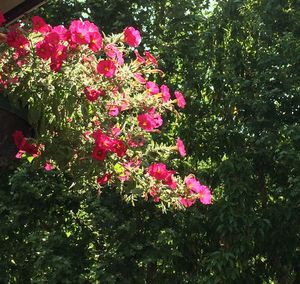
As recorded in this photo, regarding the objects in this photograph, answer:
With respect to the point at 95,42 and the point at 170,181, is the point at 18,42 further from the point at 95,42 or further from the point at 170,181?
the point at 170,181

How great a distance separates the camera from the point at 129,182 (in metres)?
1.85

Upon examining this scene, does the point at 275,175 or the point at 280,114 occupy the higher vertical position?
the point at 280,114

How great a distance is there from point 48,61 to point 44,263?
2.84m

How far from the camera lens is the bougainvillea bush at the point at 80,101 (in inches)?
62.6

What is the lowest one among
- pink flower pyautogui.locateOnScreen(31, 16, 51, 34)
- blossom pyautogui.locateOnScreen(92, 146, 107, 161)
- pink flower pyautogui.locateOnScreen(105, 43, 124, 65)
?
blossom pyautogui.locateOnScreen(92, 146, 107, 161)

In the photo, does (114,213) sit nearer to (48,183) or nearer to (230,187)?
(48,183)

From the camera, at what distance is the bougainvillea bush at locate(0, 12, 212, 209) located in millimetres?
1590

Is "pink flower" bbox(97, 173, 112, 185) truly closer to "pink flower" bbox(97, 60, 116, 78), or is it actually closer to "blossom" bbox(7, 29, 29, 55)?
"pink flower" bbox(97, 60, 116, 78)

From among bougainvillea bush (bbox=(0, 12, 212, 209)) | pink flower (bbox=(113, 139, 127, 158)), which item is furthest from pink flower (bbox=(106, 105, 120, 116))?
pink flower (bbox=(113, 139, 127, 158))

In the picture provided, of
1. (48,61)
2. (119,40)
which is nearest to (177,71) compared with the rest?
(119,40)

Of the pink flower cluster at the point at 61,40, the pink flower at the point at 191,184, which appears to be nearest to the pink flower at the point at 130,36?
the pink flower cluster at the point at 61,40

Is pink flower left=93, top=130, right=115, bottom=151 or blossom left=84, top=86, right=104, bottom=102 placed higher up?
blossom left=84, top=86, right=104, bottom=102

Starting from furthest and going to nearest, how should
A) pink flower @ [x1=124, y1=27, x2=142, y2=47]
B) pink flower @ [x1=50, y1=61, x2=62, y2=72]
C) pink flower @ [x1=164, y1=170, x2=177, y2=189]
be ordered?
pink flower @ [x1=164, y1=170, x2=177, y2=189]
pink flower @ [x1=124, y1=27, x2=142, y2=47]
pink flower @ [x1=50, y1=61, x2=62, y2=72]

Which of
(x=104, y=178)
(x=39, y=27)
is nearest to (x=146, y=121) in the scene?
(x=104, y=178)
